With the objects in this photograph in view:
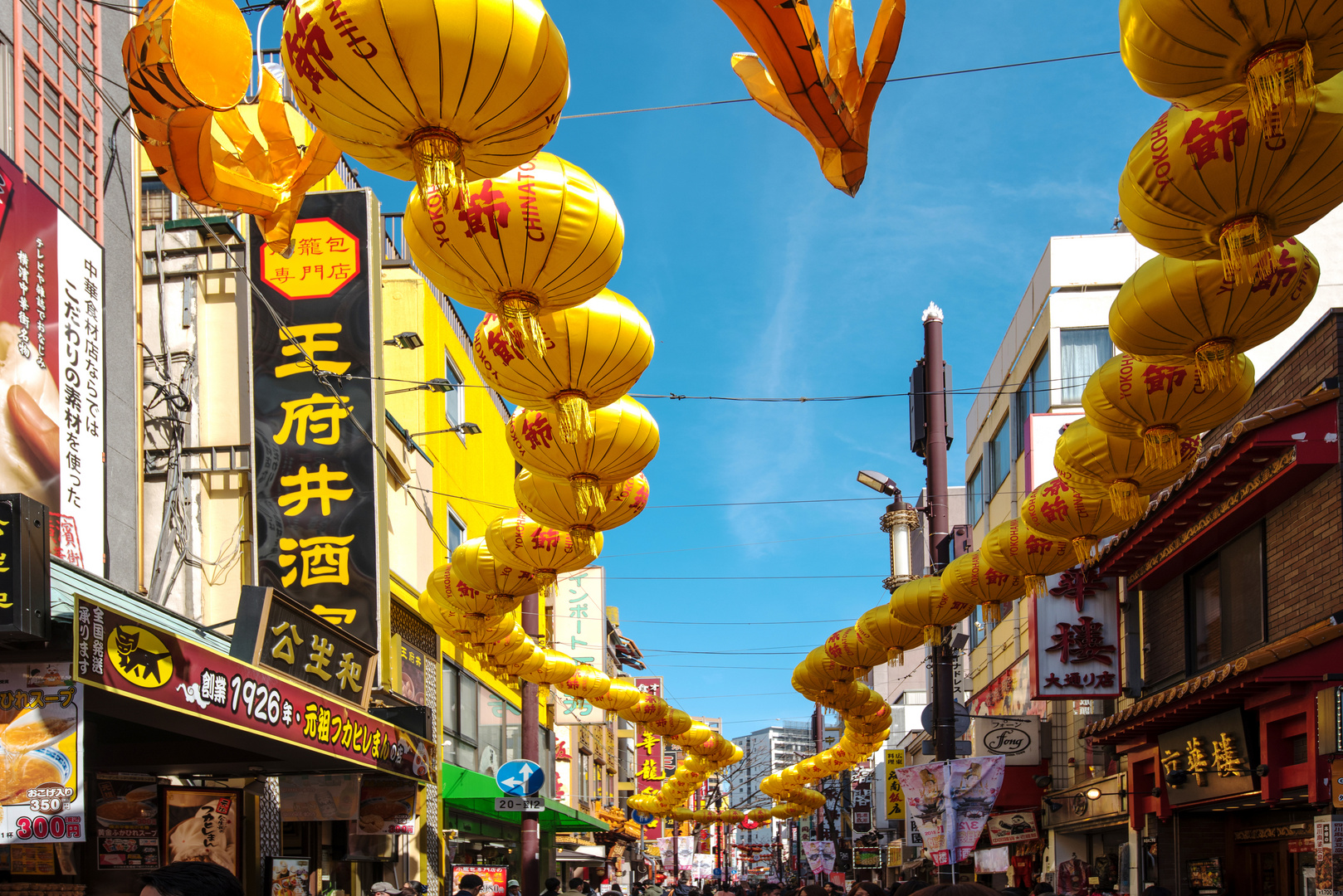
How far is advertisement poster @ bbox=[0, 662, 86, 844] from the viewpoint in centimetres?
756

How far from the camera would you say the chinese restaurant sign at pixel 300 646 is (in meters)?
11.1

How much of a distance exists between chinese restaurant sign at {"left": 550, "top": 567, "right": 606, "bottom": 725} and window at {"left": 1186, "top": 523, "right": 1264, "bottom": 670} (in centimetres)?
2025

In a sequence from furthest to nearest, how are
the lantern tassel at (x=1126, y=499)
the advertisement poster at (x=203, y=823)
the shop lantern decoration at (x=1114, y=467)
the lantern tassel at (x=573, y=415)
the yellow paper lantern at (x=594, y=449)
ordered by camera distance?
the advertisement poster at (x=203, y=823), the lantern tassel at (x=1126, y=499), the shop lantern decoration at (x=1114, y=467), the yellow paper lantern at (x=594, y=449), the lantern tassel at (x=573, y=415)

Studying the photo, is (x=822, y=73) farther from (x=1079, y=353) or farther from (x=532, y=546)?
(x=1079, y=353)

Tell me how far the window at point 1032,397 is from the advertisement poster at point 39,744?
60.3 feet

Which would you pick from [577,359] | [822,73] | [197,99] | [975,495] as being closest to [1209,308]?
[822,73]

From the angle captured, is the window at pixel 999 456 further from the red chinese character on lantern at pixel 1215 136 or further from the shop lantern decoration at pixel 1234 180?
the red chinese character on lantern at pixel 1215 136

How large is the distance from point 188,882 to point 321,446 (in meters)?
14.2

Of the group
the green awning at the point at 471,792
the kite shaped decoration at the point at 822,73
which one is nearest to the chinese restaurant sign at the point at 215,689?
the kite shaped decoration at the point at 822,73

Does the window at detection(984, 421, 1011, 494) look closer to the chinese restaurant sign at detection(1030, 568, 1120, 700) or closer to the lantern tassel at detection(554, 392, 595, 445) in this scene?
the chinese restaurant sign at detection(1030, 568, 1120, 700)

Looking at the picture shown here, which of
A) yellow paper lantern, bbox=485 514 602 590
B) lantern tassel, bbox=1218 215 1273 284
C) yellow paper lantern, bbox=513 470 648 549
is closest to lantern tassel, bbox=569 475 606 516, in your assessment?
yellow paper lantern, bbox=513 470 648 549

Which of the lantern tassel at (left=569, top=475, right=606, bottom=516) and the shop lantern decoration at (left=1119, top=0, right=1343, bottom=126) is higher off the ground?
the shop lantern decoration at (left=1119, top=0, right=1343, bottom=126)

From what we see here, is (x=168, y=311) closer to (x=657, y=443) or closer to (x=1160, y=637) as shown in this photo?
(x=657, y=443)

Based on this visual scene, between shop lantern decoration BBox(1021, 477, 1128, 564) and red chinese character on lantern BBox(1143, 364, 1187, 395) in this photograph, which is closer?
red chinese character on lantern BBox(1143, 364, 1187, 395)
